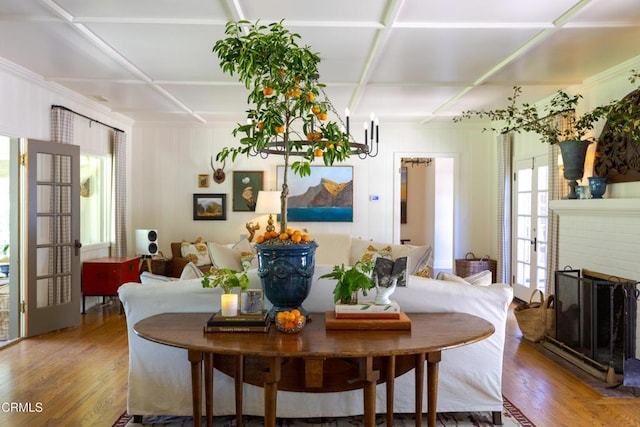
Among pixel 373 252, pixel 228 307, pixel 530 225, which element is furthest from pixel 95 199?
pixel 530 225

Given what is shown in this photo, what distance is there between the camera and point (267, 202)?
6.91 m

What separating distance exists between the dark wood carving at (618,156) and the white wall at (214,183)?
3.02 m

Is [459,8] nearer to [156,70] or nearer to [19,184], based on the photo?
[156,70]

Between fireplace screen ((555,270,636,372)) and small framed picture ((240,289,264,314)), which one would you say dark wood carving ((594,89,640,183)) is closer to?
fireplace screen ((555,270,636,372))

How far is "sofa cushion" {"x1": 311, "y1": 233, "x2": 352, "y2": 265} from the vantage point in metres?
6.37

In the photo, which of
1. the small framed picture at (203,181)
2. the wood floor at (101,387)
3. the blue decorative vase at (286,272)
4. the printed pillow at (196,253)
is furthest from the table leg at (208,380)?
the small framed picture at (203,181)

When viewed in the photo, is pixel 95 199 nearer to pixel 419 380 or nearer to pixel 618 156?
pixel 419 380

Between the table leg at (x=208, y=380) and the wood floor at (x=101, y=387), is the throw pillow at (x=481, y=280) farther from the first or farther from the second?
the table leg at (x=208, y=380)

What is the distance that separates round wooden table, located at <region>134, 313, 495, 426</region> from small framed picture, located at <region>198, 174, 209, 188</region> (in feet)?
16.8

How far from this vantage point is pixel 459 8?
10.5ft

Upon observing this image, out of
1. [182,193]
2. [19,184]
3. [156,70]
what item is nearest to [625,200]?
[156,70]

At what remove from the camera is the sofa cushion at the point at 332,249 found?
6.37 metres

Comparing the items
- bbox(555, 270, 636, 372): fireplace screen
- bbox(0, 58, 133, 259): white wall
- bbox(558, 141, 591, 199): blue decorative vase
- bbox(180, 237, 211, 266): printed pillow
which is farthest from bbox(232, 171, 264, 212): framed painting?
bbox(555, 270, 636, 372): fireplace screen

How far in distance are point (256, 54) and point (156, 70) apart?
103 inches
